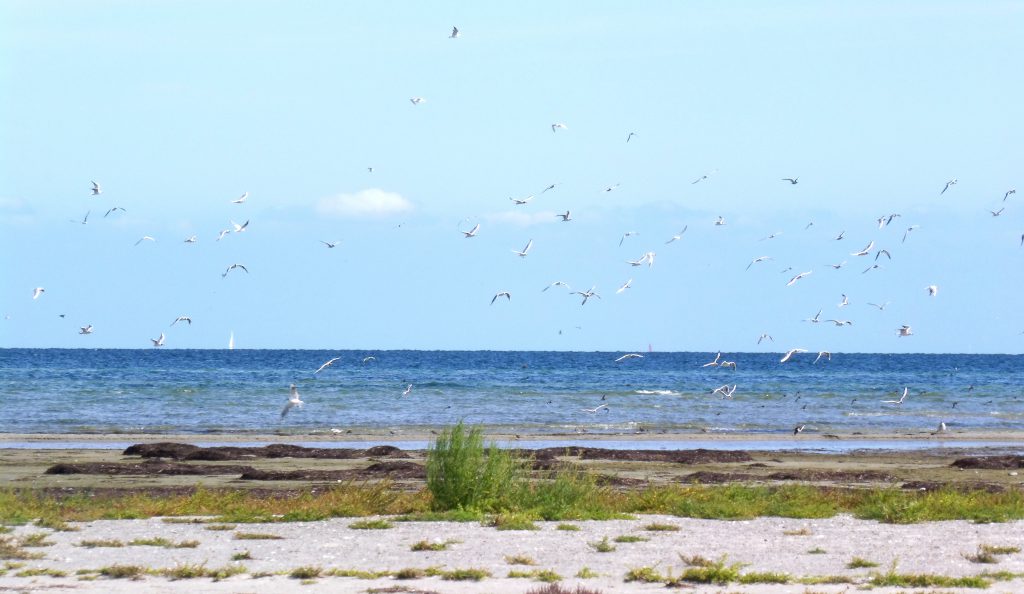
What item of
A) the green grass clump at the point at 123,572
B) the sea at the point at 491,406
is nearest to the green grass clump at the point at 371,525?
the green grass clump at the point at 123,572

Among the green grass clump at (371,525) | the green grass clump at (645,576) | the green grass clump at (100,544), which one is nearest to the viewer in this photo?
the green grass clump at (645,576)

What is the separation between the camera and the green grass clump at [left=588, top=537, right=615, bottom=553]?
12703 mm

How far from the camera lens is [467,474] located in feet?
51.3

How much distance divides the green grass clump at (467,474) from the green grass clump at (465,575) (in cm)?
431

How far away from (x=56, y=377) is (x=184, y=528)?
6218 cm

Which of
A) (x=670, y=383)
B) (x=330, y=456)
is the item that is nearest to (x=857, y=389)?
(x=670, y=383)

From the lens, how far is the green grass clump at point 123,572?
11.0 meters

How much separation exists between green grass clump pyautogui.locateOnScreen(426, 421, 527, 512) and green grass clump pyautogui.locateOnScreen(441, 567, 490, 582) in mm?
4313

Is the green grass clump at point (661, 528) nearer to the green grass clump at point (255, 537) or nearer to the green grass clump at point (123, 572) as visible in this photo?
the green grass clump at point (255, 537)

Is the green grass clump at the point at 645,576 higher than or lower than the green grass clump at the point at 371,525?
higher

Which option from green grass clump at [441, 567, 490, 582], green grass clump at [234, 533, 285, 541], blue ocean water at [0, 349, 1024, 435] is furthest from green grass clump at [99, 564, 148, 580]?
blue ocean water at [0, 349, 1024, 435]

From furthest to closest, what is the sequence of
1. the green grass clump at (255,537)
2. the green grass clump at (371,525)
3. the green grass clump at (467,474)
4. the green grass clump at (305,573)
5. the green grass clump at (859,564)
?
the green grass clump at (467,474)
the green grass clump at (371,525)
the green grass clump at (255,537)
the green grass clump at (859,564)
the green grass clump at (305,573)

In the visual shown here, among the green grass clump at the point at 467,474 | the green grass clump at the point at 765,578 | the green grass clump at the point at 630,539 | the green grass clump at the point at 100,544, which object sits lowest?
the green grass clump at the point at 100,544

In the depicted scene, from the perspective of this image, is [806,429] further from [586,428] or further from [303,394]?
[303,394]
